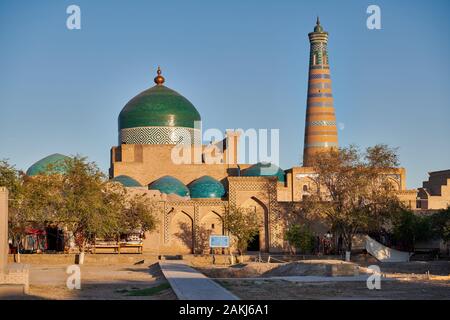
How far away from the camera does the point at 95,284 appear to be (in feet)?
70.8

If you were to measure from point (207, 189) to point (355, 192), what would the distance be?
10435 millimetres

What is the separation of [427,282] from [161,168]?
2741 centimetres

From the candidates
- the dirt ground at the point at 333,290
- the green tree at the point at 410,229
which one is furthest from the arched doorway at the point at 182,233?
the dirt ground at the point at 333,290

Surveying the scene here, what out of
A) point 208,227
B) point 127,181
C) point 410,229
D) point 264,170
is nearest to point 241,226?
point 208,227

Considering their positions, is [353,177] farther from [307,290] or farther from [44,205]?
[307,290]

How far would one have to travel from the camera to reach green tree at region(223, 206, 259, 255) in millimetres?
38344

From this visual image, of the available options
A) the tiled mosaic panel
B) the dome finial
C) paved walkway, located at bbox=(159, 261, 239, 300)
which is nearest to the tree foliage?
paved walkway, located at bbox=(159, 261, 239, 300)

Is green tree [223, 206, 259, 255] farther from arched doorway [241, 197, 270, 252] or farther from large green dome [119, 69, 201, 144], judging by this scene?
large green dome [119, 69, 201, 144]

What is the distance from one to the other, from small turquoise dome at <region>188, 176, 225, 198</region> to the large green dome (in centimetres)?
508

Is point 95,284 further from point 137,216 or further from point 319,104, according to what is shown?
point 319,104

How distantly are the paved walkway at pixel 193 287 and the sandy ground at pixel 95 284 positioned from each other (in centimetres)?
26

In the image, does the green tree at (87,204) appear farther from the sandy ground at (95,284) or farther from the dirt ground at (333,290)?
the dirt ground at (333,290)
